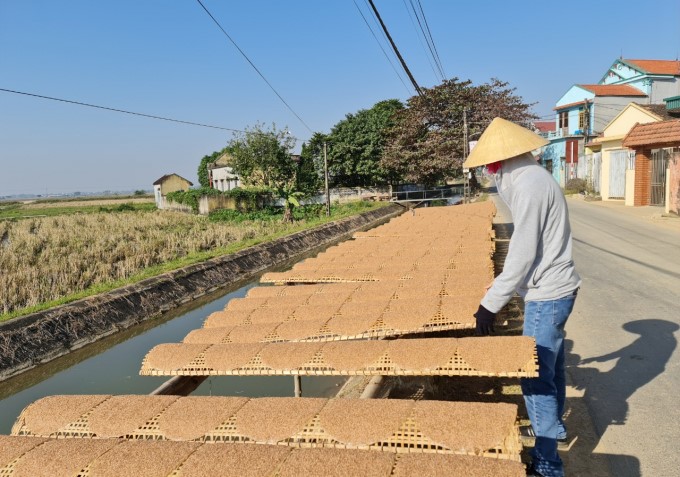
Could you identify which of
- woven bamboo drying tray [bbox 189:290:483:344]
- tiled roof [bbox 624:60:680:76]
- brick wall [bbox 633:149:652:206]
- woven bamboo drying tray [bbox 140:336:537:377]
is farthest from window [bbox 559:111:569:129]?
woven bamboo drying tray [bbox 140:336:537:377]

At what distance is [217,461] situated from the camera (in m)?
1.89

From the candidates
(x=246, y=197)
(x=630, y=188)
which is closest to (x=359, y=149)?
(x=246, y=197)

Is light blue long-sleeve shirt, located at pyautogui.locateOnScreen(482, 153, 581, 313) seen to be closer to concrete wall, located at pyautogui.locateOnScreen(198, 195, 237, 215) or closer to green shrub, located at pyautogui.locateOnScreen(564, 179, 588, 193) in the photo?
green shrub, located at pyautogui.locateOnScreen(564, 179, 588, 193)

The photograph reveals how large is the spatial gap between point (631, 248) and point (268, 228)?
1298cm

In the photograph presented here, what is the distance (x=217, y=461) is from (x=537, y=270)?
66.9 inches

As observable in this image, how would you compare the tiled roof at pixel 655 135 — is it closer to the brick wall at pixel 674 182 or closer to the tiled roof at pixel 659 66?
the brick wall at pixel 674 182

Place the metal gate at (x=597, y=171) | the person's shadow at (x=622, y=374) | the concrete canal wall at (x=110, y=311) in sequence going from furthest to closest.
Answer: the metal gate at (x=597, y=171) < the concrete canal wall at (x=110, y=311) < the person's shadow at (x=622, y=374)

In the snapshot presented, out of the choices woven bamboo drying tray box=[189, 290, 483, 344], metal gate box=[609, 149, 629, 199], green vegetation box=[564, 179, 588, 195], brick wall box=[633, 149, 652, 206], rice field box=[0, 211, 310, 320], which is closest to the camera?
woven bamboo drying tray box=[189, 290, 483, 344]

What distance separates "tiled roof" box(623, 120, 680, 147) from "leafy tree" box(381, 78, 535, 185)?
11.4 metres

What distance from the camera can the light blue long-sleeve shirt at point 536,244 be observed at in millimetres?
2344

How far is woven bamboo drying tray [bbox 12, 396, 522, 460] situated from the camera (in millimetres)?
2004

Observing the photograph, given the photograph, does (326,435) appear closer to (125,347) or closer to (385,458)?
(385,458)

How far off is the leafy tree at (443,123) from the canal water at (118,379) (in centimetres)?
2372

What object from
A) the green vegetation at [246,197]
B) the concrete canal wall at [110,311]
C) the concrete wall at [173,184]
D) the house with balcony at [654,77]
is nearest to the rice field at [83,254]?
the concrete canal wall at [110,311]
